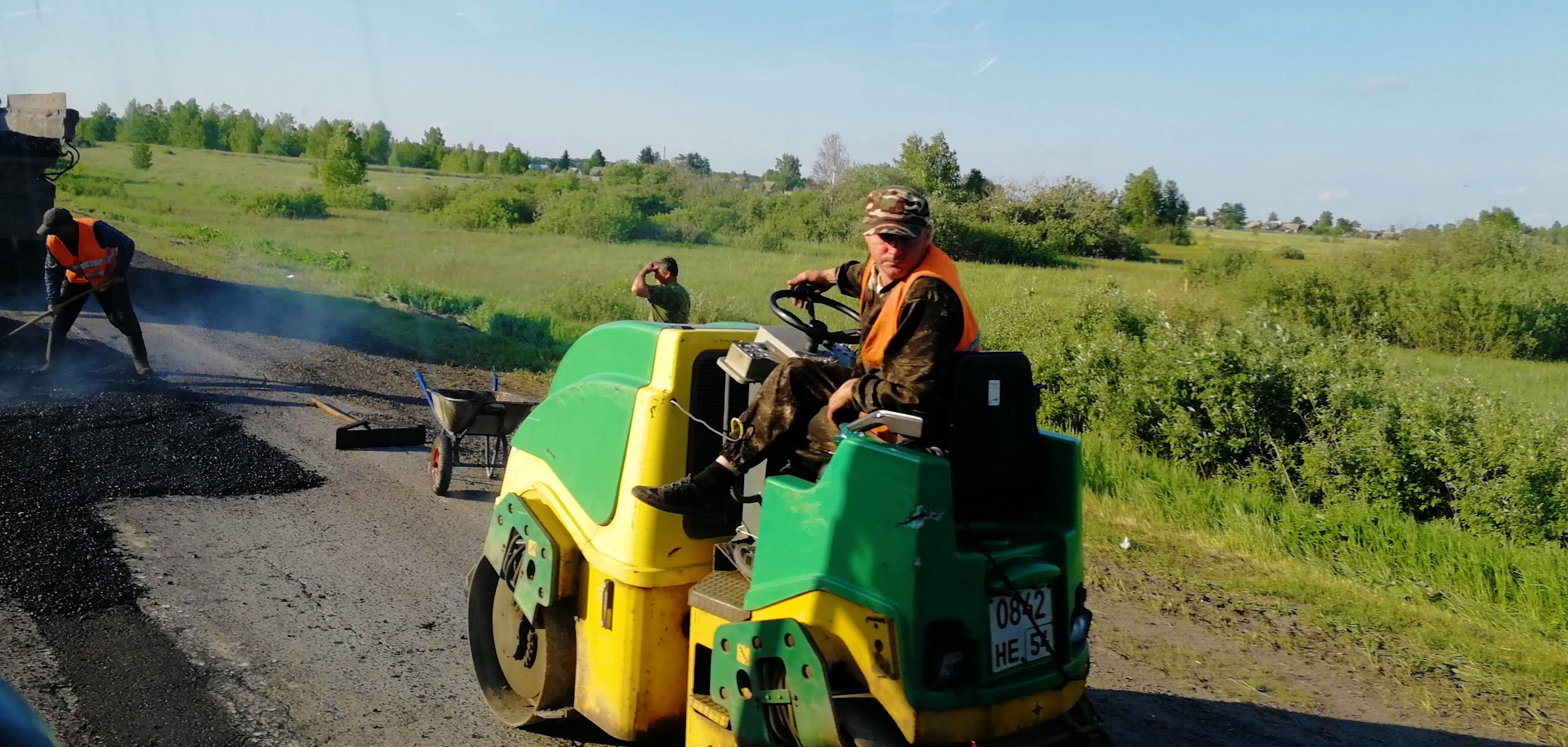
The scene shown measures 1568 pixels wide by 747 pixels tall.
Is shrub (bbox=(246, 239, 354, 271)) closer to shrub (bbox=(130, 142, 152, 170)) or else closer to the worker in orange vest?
the worker in orange vest

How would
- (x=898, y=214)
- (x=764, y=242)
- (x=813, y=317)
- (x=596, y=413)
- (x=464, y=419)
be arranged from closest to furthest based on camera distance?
(x=898, y=214) → (x=596, y=413) → (x=813, y=317) → (x=464, y=419) → (x=764, y=242)

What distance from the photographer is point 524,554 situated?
398 centimetres

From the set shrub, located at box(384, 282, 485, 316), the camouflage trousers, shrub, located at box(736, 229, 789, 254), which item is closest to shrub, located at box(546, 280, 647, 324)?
shrub, located at box(384, 282, 485, 316)

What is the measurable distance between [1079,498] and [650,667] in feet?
4.86

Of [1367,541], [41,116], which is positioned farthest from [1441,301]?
[41,116]

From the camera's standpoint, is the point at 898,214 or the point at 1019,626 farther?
the point at 898,214

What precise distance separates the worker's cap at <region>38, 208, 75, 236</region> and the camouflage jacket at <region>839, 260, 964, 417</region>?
9.51 m

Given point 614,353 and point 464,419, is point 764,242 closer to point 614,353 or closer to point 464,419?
point 464,419

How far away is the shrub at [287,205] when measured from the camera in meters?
35.8

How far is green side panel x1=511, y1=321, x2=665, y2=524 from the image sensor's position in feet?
12.3

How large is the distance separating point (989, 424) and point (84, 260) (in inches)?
393

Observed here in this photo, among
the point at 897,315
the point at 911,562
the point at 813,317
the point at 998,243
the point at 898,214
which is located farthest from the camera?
the point at 998,243

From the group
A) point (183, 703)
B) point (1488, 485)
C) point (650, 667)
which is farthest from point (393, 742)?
point (1488, 485)

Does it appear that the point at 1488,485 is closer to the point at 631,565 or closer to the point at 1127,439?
the point at 1127,439
